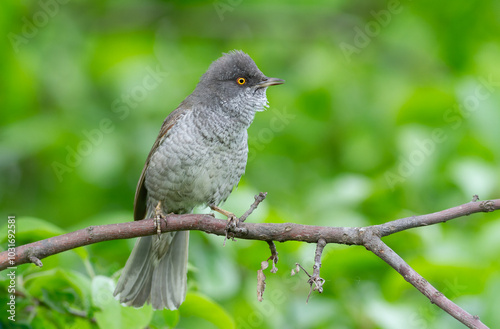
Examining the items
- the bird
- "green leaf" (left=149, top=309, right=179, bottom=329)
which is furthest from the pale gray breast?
"green leaf" (left=149, top=309, right=179, bottom=329)

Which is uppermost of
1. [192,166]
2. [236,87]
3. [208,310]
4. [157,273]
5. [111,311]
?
[236,87]

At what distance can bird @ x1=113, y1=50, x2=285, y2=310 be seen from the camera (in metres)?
3.69

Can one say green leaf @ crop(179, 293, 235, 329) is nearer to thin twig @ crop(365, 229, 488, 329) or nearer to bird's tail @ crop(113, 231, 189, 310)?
bird's tail @ crop(113, 231, 189, 310)

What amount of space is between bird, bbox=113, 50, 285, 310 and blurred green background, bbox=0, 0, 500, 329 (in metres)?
0.14

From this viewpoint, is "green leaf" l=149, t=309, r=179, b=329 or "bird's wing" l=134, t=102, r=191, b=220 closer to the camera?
"green leaf" l=149, t=309, r=179, b=329

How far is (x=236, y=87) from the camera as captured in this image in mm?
3980

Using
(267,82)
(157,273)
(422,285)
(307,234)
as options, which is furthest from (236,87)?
(422,285)

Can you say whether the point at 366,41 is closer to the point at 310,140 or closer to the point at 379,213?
the point at 310,140

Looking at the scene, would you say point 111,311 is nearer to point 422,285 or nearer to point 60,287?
point 60,287

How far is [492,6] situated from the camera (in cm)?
683

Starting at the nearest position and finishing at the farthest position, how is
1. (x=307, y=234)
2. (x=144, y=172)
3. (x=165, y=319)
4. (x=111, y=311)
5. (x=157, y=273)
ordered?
(x=307, y=234)
(x=111, y=311)
(x=165, y=319)
(x=157, y=273)
(x=144, y=172)

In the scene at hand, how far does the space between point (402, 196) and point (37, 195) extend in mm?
3261

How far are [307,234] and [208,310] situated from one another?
2.93ft

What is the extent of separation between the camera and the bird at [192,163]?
12.1 feet
